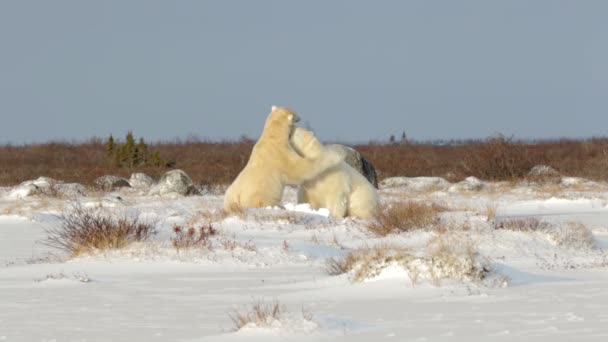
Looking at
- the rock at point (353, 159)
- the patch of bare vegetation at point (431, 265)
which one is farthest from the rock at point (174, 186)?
the patch of bare vegetation at point (431, 265)

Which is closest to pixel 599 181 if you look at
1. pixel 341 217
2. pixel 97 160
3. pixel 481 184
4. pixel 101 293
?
pixel 481 184

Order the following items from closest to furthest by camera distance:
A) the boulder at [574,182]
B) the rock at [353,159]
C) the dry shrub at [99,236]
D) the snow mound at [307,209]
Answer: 1. the dry shrub at [99,236]
2. the snow mound at [307,209]
3. the rock at [353,159]
4. the boulder at [574,182]

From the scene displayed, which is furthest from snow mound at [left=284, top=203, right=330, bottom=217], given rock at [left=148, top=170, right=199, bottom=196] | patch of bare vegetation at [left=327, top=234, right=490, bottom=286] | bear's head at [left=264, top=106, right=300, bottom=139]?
rock at [left=148, top=170, right=199, bottom=196]

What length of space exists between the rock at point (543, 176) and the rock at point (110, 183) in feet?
27.9

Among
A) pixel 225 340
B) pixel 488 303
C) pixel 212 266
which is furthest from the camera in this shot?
pixel 212 266

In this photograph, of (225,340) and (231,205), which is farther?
(231,205)

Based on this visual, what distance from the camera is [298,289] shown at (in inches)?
269

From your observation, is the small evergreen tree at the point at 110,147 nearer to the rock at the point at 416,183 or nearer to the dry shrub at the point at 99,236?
the rock at the point at 416,183

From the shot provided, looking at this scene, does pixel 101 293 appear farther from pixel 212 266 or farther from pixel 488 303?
pixel 488 303

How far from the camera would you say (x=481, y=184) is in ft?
68.9

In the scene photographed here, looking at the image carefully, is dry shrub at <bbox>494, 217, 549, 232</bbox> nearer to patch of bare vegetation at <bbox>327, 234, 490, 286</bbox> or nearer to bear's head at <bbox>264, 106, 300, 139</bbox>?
bear's head at <bbox>264, 106, 300, 139</bbox>

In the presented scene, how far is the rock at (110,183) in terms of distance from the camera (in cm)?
2165

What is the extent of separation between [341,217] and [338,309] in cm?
668

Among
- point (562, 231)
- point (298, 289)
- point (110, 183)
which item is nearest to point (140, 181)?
point (110, 183)
